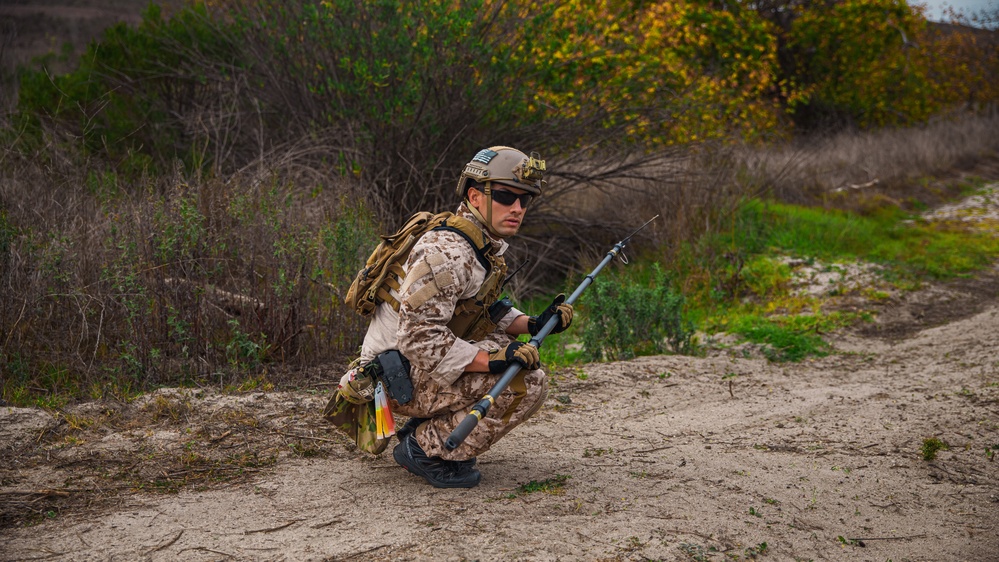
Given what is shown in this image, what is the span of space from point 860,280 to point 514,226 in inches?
254

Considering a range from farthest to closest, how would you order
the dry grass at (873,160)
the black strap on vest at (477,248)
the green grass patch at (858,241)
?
the dry grass at (873,160) < the green grass patch at (858,241) < the black strap on vest at (477,248)

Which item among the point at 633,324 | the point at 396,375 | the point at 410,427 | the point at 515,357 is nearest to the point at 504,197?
the point at 515,357

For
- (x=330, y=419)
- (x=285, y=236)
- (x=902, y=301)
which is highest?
(x=285, y=236)

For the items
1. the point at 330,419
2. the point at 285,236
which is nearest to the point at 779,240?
the point at 285,236

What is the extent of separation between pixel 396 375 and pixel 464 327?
375 millimetres

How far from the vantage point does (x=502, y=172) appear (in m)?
3.78

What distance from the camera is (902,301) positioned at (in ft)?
28.7

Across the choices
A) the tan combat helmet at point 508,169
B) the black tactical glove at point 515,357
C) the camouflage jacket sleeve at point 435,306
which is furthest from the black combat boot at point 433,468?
the tan combat helmet at point 508,169

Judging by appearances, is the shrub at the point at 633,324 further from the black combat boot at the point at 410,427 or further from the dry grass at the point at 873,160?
the dry grass at the point at 873,160

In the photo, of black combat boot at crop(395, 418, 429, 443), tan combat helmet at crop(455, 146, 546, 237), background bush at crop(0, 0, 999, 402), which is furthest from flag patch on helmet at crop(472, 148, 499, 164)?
background bush at crop(0, 0, 999, 402)

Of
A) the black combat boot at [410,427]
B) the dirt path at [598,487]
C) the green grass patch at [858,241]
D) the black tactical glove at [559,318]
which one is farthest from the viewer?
the green grass patch at [858,241]

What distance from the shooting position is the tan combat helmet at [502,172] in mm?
3775

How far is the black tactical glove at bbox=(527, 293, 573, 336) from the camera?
3.96 meters

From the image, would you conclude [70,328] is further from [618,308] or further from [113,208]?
[618,308]
